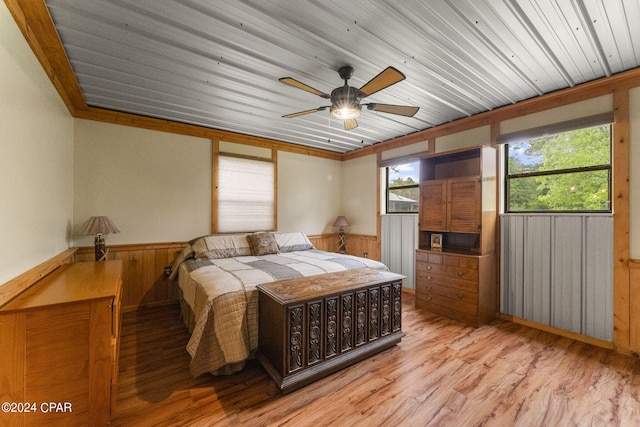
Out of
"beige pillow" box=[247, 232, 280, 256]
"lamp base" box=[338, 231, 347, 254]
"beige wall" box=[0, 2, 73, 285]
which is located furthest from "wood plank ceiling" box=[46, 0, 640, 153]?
"lamp base" box=[338, 231, 347, 254]

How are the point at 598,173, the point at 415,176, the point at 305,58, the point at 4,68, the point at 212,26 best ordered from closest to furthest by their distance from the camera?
1. the point at 4,68
2. the point at 212,26
3. the point at 305,58
4. the point at 598,173
5. the point at 415,176

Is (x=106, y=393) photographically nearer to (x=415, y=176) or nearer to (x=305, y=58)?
(x=305, y=58)

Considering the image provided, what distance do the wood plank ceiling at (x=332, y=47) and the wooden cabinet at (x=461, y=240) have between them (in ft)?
2.87

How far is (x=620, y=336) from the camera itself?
2.51m

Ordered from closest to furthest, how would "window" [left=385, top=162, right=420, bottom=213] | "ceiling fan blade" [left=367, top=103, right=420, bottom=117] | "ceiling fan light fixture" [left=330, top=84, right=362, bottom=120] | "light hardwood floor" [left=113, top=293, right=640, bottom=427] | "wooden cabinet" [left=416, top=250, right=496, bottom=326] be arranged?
1. "light hardwood floor" [left=113, top=293, right=640, bottom=427]
2. "ceiling fan light fixture" [left=330, top=84, right=362, bottom=120]
3. "ceiling fan blade" [left=367, top=103, right=420, bottom=117]
4. "wooden cabinet" [left=416, top=250, right=496, bottom=326]
5. "window" [left=385, top=162, right=420, bottom=213]

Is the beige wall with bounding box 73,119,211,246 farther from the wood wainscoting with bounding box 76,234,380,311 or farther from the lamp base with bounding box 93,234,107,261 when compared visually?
the lamp base with bounding box 93,234,107,261

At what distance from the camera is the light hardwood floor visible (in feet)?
5.66

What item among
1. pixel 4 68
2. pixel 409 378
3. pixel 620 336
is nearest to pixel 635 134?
pixel 620 336

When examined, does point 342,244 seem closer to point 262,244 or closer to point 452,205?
point 262,244

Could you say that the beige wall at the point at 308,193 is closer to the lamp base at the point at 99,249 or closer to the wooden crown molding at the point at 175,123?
the wooden crown molding at the point at 175,123

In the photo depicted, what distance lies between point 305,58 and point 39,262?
2.66 m

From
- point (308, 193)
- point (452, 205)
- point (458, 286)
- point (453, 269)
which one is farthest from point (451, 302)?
point (308, 193)

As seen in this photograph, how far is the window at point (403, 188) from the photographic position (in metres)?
4.54

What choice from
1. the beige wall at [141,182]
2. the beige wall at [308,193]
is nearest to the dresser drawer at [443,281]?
the beige wall at [308,193]
